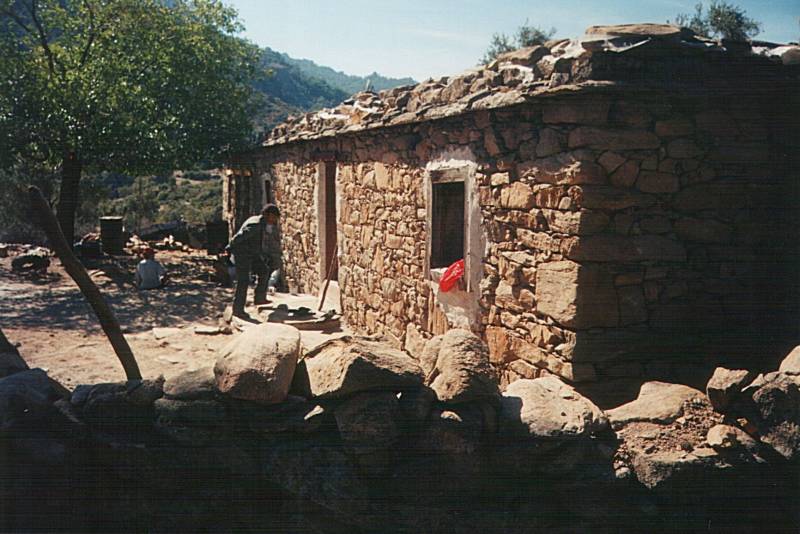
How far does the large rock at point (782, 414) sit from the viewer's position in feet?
9.20

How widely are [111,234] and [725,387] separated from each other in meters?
14.2

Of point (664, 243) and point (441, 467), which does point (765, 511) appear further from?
point (664, 243)

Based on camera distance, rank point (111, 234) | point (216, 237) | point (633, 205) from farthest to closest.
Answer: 1. point (216, 237)
2. point (111, 234)
3. point (633, 205)

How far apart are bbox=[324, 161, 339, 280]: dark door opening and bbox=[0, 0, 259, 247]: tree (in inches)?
160

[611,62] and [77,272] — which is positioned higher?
[611,62]

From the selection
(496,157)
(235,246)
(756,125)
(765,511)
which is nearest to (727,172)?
(756,125)

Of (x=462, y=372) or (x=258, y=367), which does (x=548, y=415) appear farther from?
(x=258, y=367)

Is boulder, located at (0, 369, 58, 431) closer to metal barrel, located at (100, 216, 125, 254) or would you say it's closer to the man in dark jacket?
the man in dark jacket

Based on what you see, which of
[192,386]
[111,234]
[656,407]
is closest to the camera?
[192,386]

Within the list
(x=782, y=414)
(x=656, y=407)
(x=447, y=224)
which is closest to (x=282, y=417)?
(x=656, y=407)

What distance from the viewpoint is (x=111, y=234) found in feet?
47.7

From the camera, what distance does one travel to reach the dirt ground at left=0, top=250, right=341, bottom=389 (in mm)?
6582

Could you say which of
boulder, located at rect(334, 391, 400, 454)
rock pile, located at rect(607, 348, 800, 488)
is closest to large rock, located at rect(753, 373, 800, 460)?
rock pile, located at rect(607, 348, 800, 488)

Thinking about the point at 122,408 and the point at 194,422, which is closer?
the point at 194,422
